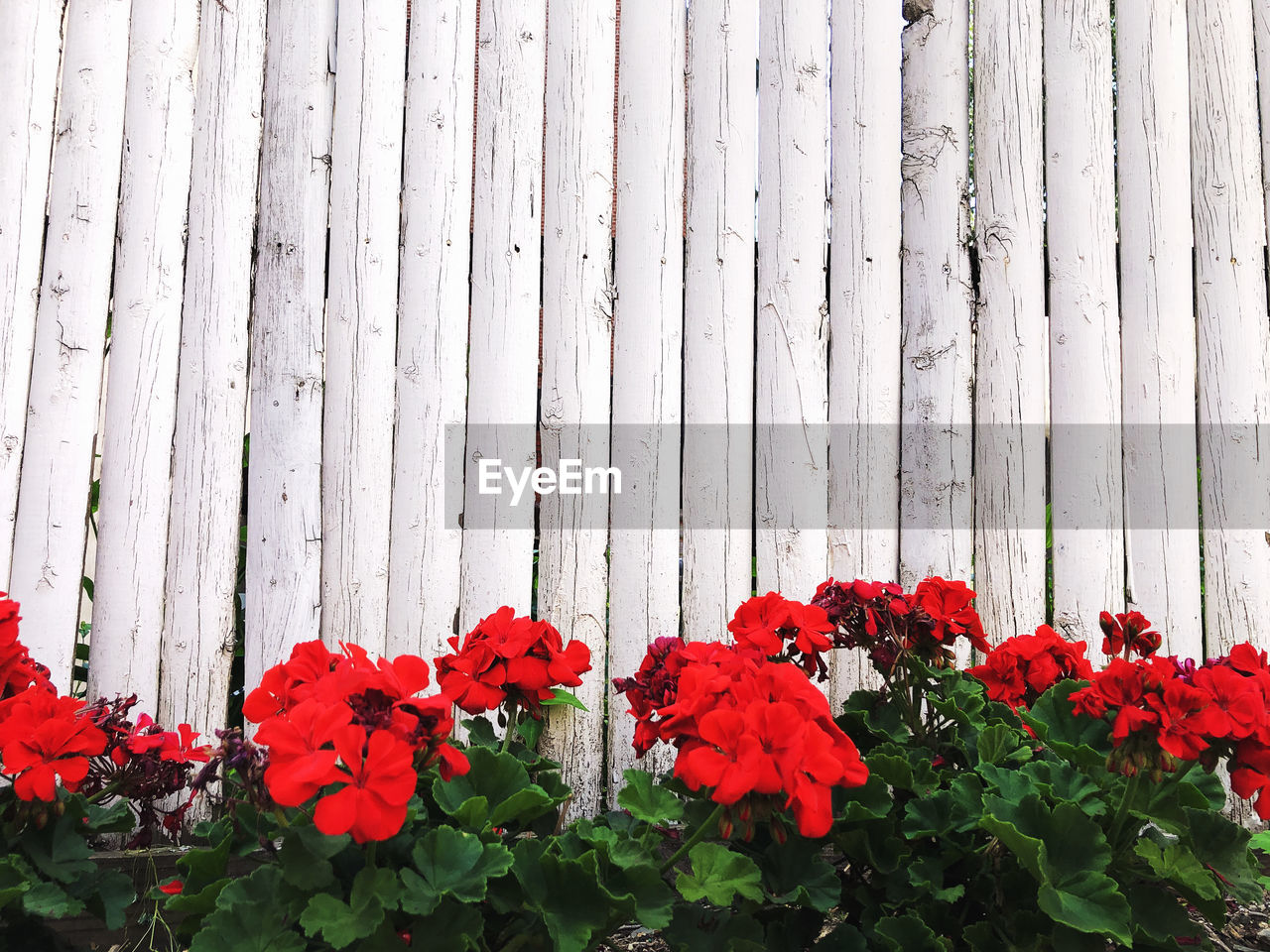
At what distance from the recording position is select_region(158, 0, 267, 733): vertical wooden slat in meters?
1.72

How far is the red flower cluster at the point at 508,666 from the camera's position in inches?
46.8

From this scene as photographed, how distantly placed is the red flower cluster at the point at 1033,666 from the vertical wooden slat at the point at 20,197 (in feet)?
6.33

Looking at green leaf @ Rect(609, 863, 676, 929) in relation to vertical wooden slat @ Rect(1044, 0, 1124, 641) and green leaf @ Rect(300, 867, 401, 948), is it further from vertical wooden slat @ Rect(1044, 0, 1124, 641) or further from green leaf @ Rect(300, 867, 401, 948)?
vertical wooden slat @ Rect(1044, 0, 1124, 641)

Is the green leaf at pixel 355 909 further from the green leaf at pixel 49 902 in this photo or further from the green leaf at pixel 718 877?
the green leaf at pixel 49 902

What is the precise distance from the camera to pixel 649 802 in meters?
1.13

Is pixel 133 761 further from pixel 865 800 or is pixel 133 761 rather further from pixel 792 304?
pixel 792 304

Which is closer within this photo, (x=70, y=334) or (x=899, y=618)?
(x=899, y=618)

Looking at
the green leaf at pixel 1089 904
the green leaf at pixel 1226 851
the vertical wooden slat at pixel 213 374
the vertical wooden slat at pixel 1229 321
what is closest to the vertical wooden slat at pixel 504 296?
the vertical wooden slat at pixel 213 374

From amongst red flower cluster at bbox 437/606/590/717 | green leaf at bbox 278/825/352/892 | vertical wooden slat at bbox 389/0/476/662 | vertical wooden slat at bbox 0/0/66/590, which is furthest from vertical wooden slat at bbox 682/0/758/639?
vertical wooden slat at bbox 0/0/66/590

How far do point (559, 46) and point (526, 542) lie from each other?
1.10 metres

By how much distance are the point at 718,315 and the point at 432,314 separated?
0.62 metres

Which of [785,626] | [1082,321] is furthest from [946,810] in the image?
[1082,321]

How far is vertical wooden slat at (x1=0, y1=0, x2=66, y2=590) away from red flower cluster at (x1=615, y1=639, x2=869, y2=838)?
1.50 m

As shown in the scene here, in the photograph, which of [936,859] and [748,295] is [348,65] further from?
[936,859]
